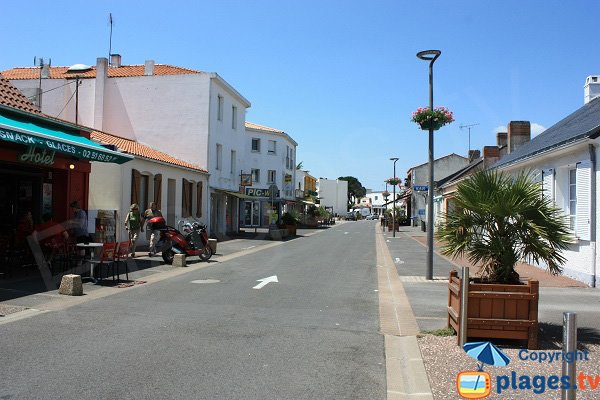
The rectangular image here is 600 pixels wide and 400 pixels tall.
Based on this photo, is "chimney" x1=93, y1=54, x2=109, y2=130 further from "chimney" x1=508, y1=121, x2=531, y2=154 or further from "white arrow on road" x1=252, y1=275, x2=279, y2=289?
"chimney" x1=508, y1=121, x2=531, y2=154

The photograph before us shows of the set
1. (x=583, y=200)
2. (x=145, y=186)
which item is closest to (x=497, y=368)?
(x=583, y=200)

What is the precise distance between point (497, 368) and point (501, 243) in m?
1.70

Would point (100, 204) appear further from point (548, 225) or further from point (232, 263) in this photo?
point (548, 225)

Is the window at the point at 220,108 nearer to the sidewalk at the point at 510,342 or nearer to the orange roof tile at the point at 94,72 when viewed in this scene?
the orange roof tile at the point at 94,72

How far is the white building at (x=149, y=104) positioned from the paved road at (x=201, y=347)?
739 inches

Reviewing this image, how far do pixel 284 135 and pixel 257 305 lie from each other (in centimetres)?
4341

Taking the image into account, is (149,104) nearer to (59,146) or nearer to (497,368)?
(59,146)

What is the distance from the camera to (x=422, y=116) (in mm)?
12492

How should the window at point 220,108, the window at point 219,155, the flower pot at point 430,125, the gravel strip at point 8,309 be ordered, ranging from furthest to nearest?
the window at point 219,155
the window at point 220,108
the flower pot at point 430,125
the gravel strip at point 8,309

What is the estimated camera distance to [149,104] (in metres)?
29.4

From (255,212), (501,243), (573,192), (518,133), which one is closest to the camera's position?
(501,243)

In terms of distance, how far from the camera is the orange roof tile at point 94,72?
29.7m

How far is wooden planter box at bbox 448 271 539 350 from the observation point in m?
6.29

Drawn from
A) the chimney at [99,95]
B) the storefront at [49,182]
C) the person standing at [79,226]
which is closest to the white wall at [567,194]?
the person standing at [79,226]
